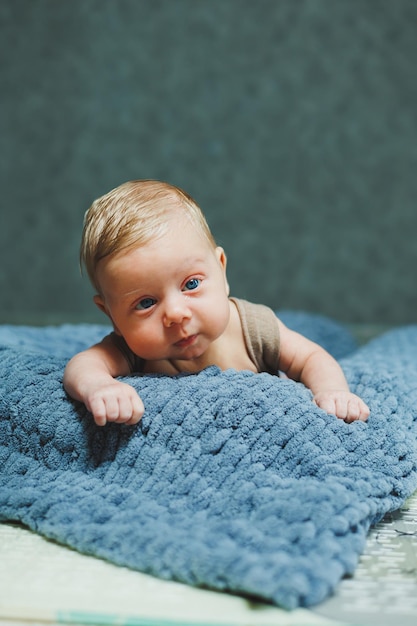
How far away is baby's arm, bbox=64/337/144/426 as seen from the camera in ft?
2.31

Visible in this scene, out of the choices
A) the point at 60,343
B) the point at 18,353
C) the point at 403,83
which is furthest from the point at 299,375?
the point at 403,83

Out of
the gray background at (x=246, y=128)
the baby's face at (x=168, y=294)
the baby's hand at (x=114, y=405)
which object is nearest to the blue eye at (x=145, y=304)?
the baby's face at (x=168, y=294)

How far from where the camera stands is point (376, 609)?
53 cm

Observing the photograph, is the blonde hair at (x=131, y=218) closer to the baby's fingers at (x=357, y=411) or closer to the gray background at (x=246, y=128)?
the baby's fingers at (x=357, y=411)

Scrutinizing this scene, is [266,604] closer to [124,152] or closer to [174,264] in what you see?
[174,264]

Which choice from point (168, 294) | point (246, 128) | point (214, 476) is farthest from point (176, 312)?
point (246, 128)

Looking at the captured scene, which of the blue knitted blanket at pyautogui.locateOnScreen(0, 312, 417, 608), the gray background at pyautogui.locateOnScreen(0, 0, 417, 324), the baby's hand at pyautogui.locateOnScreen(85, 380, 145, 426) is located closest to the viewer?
the blue knitted blanket at pyautogui.locateOnScreen(0, 312, 417, 608)

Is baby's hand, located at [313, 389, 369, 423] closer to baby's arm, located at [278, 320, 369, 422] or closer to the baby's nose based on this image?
baby's arm, located at [278, 320, 369, 422]

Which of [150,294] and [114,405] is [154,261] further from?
[114,405]

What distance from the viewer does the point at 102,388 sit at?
28.4 inches

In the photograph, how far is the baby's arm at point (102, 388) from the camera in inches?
27.7

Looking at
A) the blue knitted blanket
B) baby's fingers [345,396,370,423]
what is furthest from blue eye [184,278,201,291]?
baby's fingers [345,396,370,423]

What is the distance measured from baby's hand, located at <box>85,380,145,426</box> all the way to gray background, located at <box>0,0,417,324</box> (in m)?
1.51

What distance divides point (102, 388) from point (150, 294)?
0.40 ft
